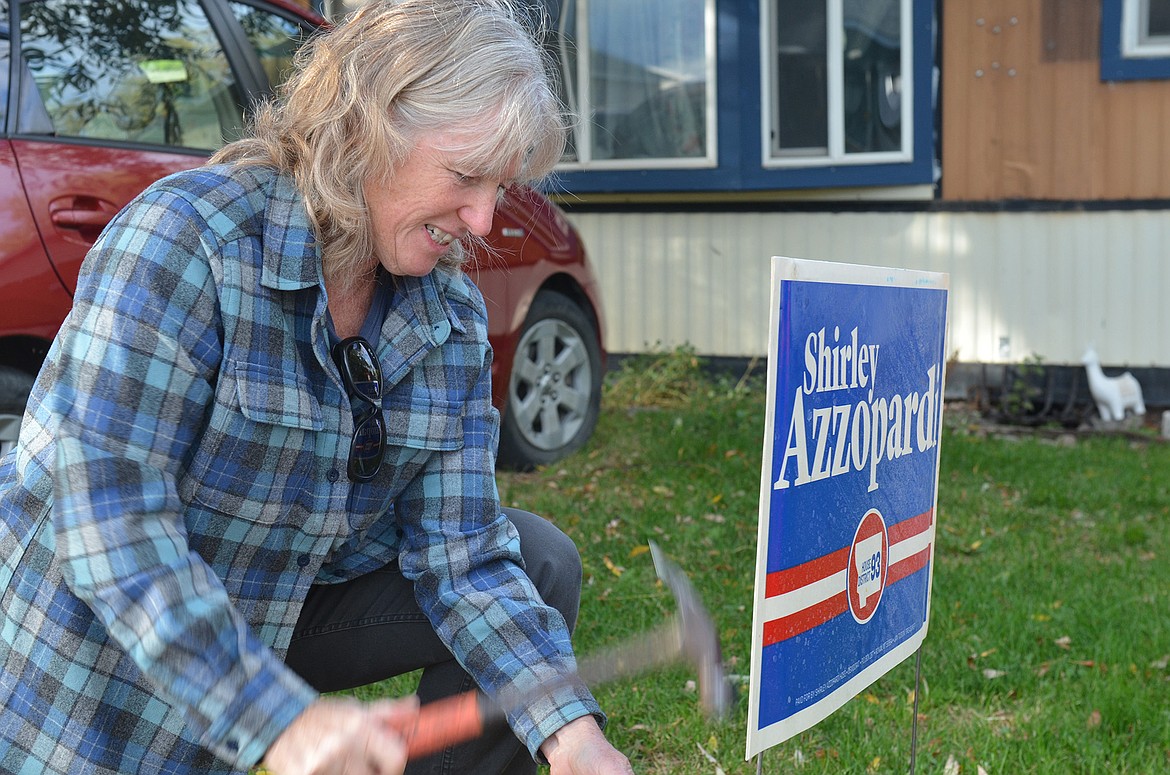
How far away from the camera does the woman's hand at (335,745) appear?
1475 mm

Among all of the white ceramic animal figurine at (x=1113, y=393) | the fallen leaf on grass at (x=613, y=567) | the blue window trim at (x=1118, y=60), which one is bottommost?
the fallen leaf on grass at (x=613, y=567)

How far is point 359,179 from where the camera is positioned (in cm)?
177

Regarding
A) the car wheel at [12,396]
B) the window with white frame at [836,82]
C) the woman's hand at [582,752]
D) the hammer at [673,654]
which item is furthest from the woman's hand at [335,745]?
the window with white frame at [836,82]

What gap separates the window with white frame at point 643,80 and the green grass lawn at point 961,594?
218 centimetres

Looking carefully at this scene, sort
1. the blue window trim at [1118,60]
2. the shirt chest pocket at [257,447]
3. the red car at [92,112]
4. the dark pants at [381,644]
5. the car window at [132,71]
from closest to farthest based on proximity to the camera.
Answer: the shirt chest pocket at [257,447], the dark pants at [381,644], the red car at [92,112], the car window at [132,71], the blue window trim at [1118,60]

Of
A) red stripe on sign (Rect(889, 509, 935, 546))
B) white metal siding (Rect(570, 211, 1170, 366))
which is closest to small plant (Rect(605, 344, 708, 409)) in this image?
white metal siding (Rect(570, 211, 1170, 366))

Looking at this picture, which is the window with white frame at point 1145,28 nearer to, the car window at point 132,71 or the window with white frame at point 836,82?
the window with white frame at point 836,82

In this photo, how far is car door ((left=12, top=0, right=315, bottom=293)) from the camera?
333 centimetres

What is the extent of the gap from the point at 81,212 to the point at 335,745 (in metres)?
2.33

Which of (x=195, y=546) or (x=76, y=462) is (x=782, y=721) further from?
(x=76, y=462)

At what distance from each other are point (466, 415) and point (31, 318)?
175 cm

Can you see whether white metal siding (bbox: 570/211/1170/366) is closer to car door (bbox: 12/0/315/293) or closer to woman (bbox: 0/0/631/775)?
car door (bbox: 12/0/315/293)

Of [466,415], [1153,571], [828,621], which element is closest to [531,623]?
[466,415]

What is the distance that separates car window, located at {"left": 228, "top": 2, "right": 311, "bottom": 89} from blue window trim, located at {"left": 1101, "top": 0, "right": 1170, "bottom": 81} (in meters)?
4.91
